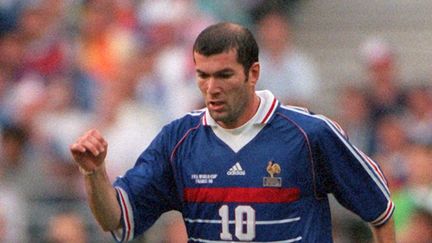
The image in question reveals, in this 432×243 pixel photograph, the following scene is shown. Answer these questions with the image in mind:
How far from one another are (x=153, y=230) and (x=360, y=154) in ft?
12.3

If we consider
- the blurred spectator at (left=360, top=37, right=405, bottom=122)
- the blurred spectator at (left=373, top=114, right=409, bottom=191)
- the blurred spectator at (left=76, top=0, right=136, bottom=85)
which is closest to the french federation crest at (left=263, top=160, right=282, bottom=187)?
the blurred spectator at (left=373, top=114, right=409, bottom=191)

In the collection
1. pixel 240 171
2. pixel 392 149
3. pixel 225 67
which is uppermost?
pixel 225 67

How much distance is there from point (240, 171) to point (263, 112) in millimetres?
305

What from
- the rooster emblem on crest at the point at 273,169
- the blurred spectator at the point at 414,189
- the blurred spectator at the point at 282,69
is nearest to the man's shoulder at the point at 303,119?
the rooster emblem on crest at the point at 273,169

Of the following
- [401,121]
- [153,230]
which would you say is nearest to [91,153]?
[153,230]

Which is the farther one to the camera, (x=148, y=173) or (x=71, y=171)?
(x=71, y=171)

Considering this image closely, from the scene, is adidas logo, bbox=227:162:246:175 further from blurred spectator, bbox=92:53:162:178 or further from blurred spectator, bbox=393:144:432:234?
blurred spectator, bbox=92:53:162:178

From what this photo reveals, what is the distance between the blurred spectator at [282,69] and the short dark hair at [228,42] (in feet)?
16.8

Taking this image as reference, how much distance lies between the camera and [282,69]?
12.7 metres

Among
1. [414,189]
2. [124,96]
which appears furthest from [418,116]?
[124,96]

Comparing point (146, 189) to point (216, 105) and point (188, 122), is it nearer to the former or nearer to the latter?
point (188, 122)

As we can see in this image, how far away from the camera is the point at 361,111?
1274 centimetres

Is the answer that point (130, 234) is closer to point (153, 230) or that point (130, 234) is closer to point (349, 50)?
point (153, 230)

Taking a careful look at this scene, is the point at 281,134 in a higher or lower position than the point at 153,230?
higher
